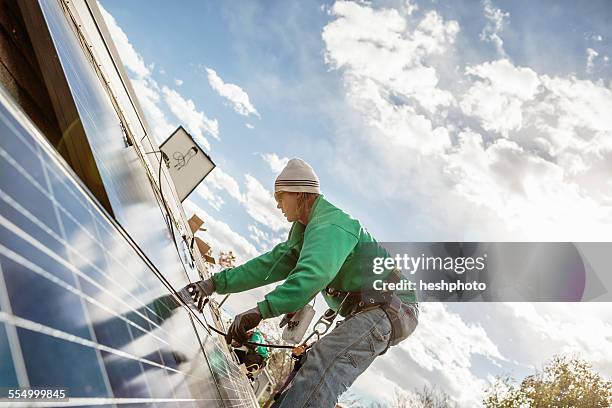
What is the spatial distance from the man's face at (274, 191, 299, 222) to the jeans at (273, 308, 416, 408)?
94 centimetres

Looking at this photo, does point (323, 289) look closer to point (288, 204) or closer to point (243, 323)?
point (243, 323)

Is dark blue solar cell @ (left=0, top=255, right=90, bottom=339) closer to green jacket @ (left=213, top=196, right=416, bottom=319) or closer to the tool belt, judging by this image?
green jacket @ (left=213, top=196, right=416, bottom=319)

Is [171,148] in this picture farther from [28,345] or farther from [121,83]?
[28,345]

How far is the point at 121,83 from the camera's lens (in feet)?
19.1

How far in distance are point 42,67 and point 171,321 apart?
1238 millimetres

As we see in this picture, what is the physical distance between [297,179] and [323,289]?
868mm

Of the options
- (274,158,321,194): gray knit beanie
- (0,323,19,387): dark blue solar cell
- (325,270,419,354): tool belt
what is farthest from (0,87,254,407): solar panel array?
(274,158,321,194): gray knit beanie

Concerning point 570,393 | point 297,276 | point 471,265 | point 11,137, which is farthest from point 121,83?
point 570,393

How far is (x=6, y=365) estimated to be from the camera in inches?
21.5

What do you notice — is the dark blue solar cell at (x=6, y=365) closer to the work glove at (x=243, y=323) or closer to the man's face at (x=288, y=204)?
the work glove at (x=243, y=323)

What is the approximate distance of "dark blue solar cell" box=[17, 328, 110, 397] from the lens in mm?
609

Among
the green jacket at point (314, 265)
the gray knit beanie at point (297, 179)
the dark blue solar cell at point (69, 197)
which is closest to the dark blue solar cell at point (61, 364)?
the dark blue solar cell at point (69, 197)

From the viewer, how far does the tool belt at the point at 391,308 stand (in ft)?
10.6

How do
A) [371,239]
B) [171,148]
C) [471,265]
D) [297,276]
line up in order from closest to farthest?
[297,276], [371,239], [471,265], [171,148]
